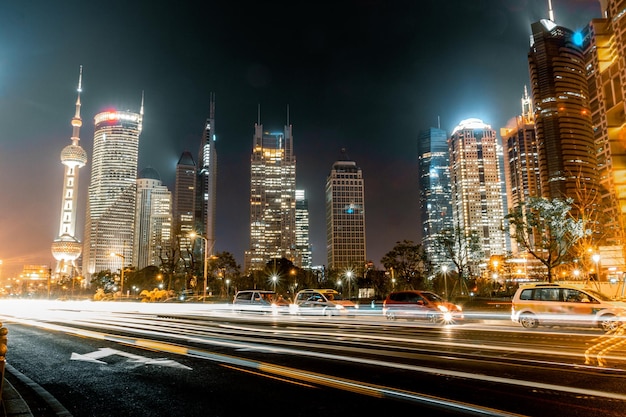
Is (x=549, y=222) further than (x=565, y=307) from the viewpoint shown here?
Yes

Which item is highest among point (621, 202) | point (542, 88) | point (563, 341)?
point (542, 88)

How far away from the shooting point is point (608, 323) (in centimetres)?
1689

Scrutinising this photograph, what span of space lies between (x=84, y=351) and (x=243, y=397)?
26.0ft

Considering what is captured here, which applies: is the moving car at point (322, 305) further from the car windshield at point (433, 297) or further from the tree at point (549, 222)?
the tree at point (549, 222)

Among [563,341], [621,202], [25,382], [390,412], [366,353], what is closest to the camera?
[390,412]

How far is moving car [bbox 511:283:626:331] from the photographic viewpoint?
17016mm

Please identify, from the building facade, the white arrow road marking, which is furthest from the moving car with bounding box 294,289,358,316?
the building facade

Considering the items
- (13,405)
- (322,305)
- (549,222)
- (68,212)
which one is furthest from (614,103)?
(68,212)

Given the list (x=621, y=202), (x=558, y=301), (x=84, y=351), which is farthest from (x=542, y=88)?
(x=84, y=351)

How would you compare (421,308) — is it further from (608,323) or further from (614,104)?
(614,104)

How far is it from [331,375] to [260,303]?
21.9m

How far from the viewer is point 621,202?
44781 mm

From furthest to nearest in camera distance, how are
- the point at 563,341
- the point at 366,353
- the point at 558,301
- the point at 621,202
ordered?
the point at 621,202
the point at 558,301
the point at 563,341
the point at 366,353

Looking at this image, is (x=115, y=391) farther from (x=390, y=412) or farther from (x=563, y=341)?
(x=563, y=341)
